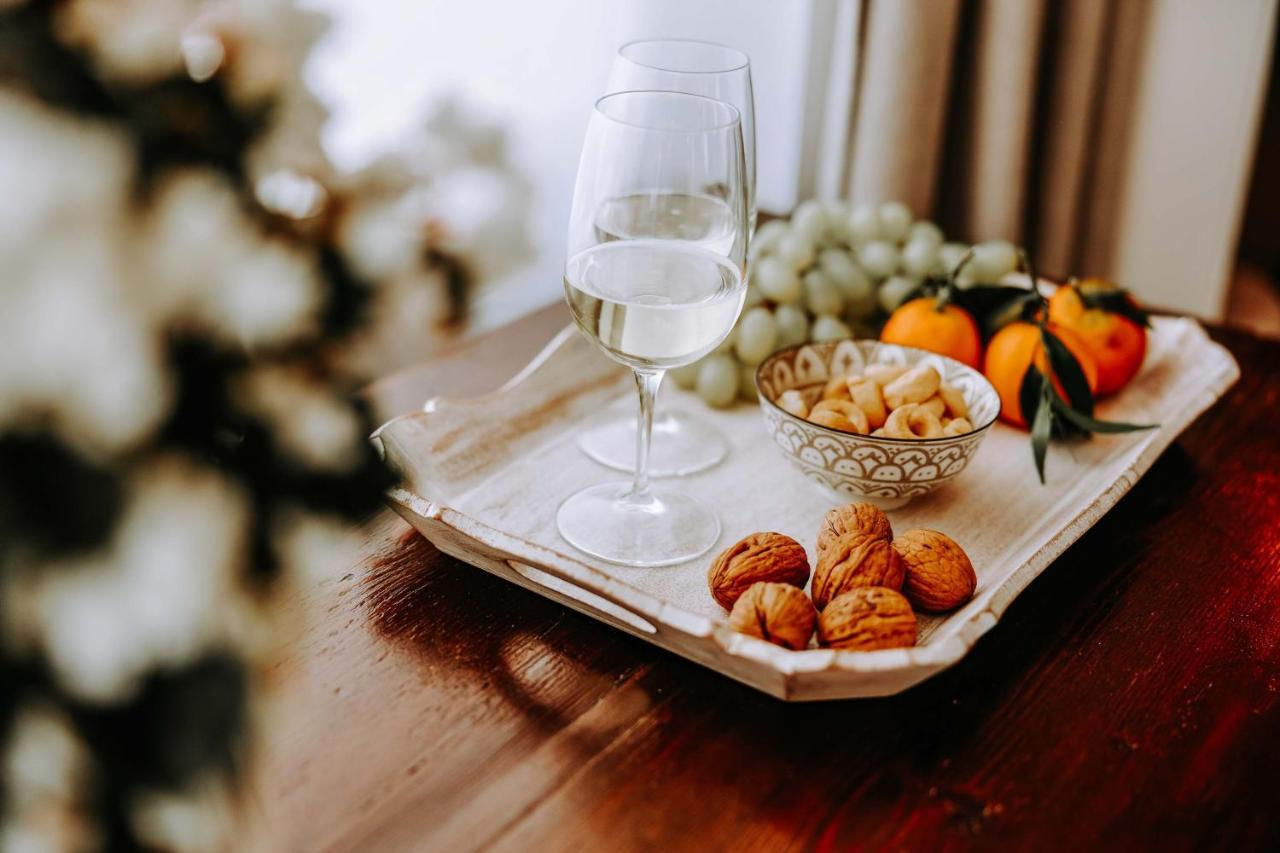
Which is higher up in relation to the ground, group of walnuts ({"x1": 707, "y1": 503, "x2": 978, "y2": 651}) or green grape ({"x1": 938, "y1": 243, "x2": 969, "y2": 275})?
green grape ({"x1": 938, "y1": 243, "x2": 969, "y2": 275})

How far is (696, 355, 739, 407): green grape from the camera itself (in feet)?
2.35

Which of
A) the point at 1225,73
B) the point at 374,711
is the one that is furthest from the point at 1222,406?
the point at 1225,73

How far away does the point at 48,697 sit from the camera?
21 centimetres

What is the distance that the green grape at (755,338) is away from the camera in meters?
0.72

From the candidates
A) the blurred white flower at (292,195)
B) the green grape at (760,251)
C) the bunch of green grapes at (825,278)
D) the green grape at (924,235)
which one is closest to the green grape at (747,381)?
the bunch of green grapes at (825,278)

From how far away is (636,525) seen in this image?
22.6 inches

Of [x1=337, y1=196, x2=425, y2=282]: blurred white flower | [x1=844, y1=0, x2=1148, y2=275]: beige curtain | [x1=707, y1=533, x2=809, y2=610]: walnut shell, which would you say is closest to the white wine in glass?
[x1=707, y1=533, x2=809, y2=610]: walnut shell

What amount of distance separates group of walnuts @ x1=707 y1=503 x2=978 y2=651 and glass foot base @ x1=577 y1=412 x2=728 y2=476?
0.13 meters

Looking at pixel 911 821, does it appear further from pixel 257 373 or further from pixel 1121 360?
pixel 1121 360

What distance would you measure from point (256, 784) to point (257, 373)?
229 mm

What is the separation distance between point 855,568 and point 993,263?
0.43 metres

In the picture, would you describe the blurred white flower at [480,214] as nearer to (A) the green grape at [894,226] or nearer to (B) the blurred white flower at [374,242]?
(B) the blurred white flower at [374,242]

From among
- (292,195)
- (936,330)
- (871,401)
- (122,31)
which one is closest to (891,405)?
(871,401)

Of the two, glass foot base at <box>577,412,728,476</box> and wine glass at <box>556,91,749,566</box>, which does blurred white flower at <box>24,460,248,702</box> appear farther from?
glass foot base at <box>577,412,728,476</box>
